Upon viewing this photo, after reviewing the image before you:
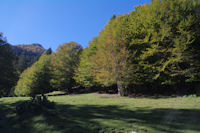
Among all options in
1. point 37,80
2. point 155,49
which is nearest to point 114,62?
point 155,49

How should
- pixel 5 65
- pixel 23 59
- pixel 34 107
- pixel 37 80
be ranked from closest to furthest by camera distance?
pixel 34 107, pixel 5 65, pixel 37 80, pixel 23 59

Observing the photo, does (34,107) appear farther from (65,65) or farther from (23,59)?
(23,59)

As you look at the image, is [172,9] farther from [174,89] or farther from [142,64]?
[174,89]

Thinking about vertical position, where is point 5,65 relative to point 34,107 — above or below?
above

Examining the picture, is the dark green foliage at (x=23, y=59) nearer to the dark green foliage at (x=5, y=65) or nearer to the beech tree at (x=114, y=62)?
the dark green foliage at (x=5, y=65)

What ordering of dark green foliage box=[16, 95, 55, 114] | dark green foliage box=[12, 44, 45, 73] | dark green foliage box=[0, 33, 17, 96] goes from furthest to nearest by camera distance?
1. dark green foliage box=[12, 44, 45, 73]
2. dark green foliage box=[0, 33, 17, 96]
3. dark green foliage box=[16, 95, 55, 114]

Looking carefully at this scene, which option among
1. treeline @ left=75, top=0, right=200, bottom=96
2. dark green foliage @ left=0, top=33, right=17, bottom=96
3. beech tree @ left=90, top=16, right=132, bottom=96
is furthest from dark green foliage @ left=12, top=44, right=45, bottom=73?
treeline @ left=75, top=0, right=200, bottom=96

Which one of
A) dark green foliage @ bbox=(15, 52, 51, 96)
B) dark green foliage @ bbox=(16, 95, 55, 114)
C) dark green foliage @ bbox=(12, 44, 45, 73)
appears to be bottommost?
dark green foliage @ bbox=(16, 95, 55, 114)

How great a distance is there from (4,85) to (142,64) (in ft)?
56.9

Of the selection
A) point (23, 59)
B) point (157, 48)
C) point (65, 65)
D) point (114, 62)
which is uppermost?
point (23, 59)

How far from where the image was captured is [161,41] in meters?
13.4

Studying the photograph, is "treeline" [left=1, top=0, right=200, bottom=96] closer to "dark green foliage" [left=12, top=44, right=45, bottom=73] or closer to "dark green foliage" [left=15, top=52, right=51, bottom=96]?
"dark green foliage" [left=12, top=44, right=45, bottom=73]

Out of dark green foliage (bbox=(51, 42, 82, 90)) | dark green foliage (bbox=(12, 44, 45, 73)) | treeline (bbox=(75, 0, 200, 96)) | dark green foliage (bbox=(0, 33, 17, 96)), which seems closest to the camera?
treeline (bbox=(75, 0, 200, 96))

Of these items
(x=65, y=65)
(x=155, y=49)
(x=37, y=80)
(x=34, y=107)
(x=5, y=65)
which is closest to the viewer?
(x=34, y=107)
